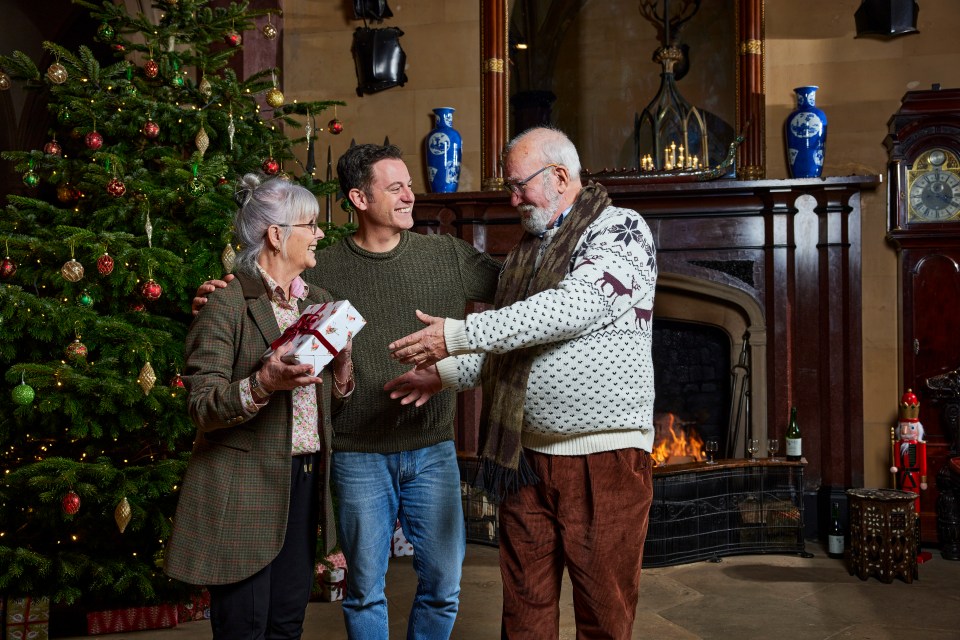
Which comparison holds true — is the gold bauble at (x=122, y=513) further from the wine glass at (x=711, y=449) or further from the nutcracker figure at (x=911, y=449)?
the nutcracker figure at (x=911, y=449)

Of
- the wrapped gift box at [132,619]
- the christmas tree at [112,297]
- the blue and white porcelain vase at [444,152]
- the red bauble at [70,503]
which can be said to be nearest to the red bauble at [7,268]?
the christmas tree at [112,297]

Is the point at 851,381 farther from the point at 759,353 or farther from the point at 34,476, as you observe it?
the point at 34,476

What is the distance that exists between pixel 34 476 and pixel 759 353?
3700 mm

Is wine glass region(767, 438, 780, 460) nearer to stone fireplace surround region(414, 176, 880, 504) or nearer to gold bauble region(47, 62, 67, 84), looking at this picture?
stone fireplace surround region(414, 176, 880, 504)

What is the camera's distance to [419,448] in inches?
96.7

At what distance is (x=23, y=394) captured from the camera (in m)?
3.22

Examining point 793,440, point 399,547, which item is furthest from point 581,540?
point 793,440

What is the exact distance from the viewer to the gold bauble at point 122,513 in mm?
3361

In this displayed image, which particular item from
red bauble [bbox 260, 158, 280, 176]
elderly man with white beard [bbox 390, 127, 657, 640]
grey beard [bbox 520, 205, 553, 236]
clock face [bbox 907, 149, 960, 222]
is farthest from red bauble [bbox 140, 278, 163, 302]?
clock face [bbox 907, 149, 960, 222]

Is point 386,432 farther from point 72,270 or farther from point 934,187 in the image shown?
point 934,187

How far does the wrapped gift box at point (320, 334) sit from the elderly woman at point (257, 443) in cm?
3

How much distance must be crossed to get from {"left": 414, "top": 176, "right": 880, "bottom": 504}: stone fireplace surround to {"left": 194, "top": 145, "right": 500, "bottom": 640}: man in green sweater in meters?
2.86

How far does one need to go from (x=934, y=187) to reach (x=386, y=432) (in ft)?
12.5

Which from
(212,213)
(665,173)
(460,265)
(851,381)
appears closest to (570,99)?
(665,173)
